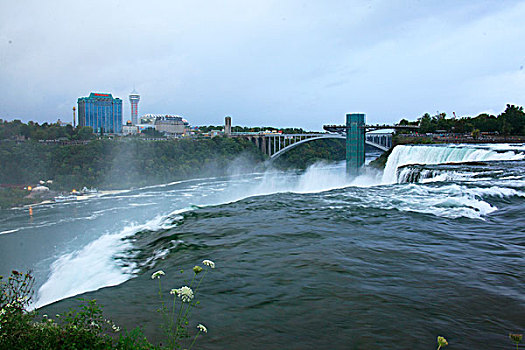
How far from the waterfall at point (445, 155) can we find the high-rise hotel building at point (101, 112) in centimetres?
7031

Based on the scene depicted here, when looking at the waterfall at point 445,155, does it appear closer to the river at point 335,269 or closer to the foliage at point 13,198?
the river at point 335,269

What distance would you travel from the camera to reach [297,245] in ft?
17.6

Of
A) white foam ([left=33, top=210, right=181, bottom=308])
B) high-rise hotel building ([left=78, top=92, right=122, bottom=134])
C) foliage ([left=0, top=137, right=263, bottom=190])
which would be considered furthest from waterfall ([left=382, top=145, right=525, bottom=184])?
high-rise hotel building ([left=78, top=92, right=122, bottom=134])

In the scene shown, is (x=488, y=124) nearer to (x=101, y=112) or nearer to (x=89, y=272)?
(x=89, y=272)

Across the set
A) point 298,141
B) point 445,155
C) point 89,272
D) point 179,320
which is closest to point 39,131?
point 298,141

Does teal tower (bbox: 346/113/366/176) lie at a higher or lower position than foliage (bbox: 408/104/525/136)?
lower

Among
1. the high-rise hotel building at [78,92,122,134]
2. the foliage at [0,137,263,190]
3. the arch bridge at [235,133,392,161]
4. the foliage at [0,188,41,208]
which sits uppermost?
the high-rise hotel building at [78,92,122,134]

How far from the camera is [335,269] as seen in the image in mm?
4273

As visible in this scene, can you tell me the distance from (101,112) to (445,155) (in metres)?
80.0

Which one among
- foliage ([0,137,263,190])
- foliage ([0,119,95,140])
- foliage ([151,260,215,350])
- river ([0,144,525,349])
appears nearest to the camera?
foliage ([151,260,215,350])

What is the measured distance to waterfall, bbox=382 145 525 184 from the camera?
48.8 ft

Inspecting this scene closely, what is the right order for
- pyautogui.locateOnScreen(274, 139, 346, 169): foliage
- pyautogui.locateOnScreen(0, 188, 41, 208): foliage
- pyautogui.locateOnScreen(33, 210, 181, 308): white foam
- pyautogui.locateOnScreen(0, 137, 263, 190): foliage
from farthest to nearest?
pyautogui.locateOnScreen(274, 139, 346, 169): foliage, pyautogui.locateOnScreen(0, 137, 263, 190): foliage, pyautogui.locateOnScreen(0, 188, 41, 208): foliage, pyautogui.locateOnScreen(33, 210, 181, 308): white foam

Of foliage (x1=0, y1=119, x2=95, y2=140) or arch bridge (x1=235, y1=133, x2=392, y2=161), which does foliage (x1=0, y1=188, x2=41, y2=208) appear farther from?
arch bridge (x1=235, y1=133, x2=392, y2=161)

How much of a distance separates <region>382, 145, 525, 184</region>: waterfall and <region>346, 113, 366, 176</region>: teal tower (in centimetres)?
511
